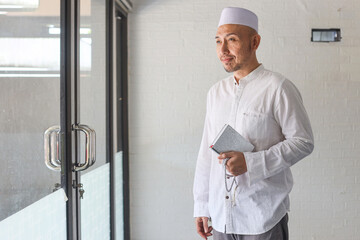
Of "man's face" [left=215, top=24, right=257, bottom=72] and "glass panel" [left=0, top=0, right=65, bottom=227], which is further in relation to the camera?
"man's face" [left=215, top=24, right=257, bottom=72]

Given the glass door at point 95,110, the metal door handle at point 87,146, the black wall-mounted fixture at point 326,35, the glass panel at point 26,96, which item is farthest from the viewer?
the black wall-mounted fixture at point 326,35

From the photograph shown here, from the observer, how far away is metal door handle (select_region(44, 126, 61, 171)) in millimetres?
1708

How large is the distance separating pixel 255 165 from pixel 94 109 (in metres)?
1.25

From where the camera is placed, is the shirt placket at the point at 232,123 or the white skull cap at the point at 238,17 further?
the white skull cap at the point at 238,17

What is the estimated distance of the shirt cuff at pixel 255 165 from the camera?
164 cm

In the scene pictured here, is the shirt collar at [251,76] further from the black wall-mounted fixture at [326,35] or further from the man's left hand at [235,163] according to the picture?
the black wall-mounted fixture at [326,35]

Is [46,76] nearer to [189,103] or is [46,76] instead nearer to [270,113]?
[270,113]

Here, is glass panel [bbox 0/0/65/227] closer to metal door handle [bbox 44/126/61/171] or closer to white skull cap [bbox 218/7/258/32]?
metal door handle [bbox 44/126/61/171]

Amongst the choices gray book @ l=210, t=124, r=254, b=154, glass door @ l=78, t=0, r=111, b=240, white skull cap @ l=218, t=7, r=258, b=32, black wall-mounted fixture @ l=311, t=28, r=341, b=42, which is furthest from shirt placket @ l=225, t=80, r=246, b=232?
black wall-mounted fixture @ l=311, t=28, r=341, b=42

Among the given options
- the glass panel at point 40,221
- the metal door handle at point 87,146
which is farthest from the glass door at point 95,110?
the glass panel at point 40,221

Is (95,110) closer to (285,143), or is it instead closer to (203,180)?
(203,180)

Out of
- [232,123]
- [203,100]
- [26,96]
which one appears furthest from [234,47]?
[203,100]

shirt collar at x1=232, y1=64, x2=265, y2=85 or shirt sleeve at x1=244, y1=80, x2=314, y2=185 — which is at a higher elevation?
shirt collar at x1=232, y1=64, x2=265, y2=85

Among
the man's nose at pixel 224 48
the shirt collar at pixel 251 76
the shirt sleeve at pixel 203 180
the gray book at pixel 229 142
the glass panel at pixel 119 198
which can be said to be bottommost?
the glass panel at pixel 119 198
